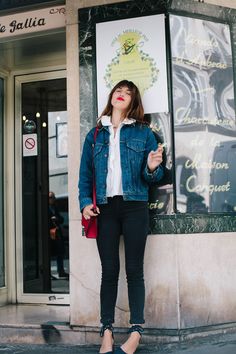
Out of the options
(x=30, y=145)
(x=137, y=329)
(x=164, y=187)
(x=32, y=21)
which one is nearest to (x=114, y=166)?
(x=164, y=187)

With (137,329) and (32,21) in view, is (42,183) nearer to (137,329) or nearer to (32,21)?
(32,21)

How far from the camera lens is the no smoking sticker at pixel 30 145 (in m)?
6.17

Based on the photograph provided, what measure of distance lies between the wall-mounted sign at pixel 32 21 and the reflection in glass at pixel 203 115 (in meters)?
1.17

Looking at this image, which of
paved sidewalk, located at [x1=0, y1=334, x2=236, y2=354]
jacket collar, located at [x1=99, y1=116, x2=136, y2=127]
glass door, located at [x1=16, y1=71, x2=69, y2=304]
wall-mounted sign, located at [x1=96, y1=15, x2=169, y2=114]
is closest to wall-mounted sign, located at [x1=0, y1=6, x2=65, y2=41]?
wall-mounted sign, located at [x1=96, y1=15, x2=169, y2=114]

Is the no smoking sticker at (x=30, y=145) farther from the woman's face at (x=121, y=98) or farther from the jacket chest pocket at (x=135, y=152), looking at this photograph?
the jacket chest pocket at (x=135, y=152)

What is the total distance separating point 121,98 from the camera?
4270mm

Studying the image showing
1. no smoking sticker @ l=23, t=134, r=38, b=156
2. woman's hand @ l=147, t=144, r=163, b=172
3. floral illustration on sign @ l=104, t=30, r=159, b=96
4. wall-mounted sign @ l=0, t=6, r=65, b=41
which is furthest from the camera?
no smoking sticker @ l=23, t=134, r=38, b=156

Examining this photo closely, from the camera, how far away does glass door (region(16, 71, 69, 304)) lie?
606 cm

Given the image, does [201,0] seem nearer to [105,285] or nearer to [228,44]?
[228,44]

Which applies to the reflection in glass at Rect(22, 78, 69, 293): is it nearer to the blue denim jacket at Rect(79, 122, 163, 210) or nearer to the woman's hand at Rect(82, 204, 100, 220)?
the blue denim jacket at Rect(79, 122, 163, 210)

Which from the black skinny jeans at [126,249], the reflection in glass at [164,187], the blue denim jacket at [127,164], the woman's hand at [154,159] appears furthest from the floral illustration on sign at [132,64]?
the black skinny jeans at [126,249]

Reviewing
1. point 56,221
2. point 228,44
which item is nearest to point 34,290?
point 56,221

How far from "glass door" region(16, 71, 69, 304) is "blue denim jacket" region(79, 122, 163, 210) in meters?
1.91

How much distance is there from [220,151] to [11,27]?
245cm
